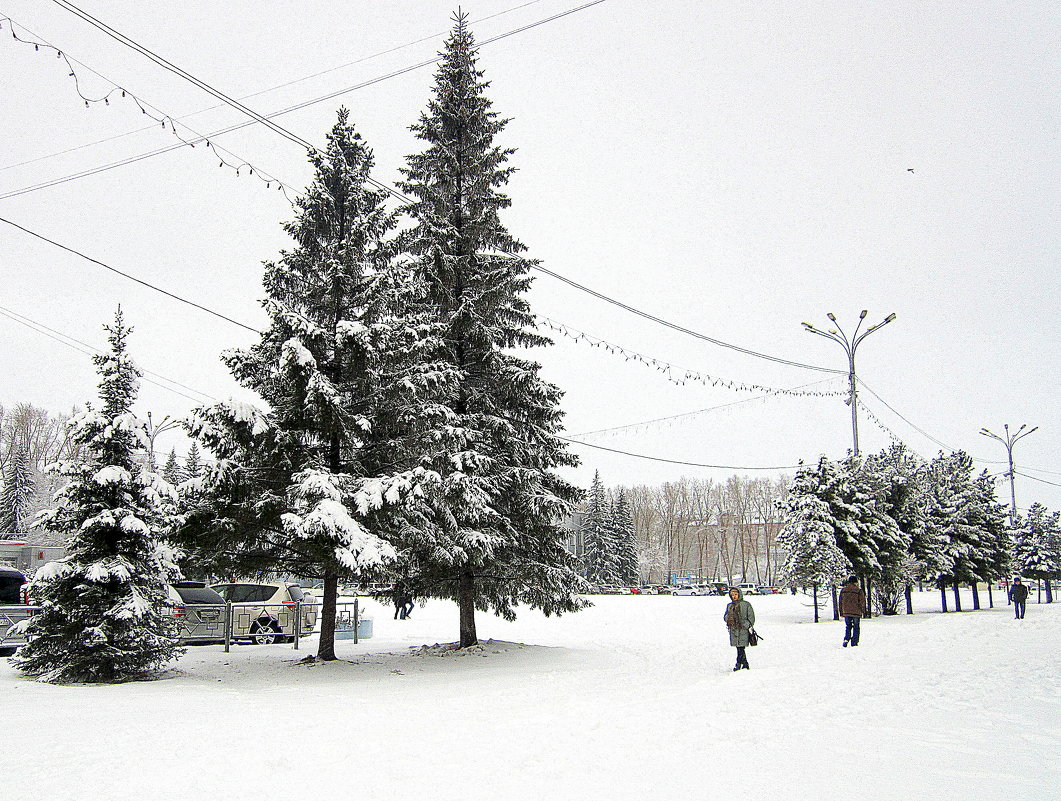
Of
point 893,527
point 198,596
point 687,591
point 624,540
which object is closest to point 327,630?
point 198,596

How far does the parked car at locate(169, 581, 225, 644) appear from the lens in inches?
785

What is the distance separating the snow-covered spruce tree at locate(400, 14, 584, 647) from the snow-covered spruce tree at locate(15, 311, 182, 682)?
4914mm

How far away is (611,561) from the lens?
78.7 meters

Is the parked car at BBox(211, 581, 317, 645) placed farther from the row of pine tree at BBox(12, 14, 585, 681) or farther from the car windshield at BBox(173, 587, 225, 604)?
the row of pine tree at BBox(12, 14, 585, 681)

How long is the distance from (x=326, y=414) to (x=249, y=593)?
1105cm

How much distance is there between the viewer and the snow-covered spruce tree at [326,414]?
13.3 metres

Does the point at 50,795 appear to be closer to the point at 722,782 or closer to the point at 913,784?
the point at 722,782

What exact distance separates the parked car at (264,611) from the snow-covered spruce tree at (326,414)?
6.47 metres

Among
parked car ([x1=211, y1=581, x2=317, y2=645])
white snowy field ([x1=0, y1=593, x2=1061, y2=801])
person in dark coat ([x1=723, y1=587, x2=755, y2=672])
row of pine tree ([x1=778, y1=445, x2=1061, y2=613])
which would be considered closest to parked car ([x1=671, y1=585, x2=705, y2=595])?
row of pine tree ([x1=778, y1=445, x2=1061, y2=613])

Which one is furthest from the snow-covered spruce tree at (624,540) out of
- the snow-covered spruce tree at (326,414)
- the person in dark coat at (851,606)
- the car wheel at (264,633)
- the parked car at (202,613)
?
the snow-covered spruce tree at (326,414)

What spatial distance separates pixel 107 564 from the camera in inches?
497

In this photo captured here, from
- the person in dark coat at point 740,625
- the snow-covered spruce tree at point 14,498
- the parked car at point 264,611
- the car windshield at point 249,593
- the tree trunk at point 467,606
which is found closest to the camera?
the person in dark coat at point 740,625

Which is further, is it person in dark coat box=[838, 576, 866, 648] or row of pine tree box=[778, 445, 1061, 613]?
row of pine tree box=[778, 445, 1061, 613]

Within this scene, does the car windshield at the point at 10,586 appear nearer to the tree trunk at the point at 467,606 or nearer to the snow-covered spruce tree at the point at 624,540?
the tree trunk at the point at 467,606
